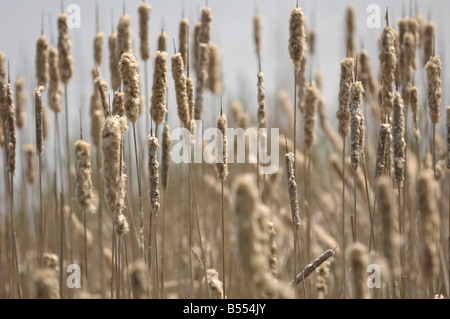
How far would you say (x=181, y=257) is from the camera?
263 cm

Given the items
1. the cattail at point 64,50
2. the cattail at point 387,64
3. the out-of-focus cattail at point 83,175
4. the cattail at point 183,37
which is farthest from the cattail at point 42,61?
the cattail at point 387,64

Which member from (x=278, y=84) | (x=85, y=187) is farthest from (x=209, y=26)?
(x=278, y=84)

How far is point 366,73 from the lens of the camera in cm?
253

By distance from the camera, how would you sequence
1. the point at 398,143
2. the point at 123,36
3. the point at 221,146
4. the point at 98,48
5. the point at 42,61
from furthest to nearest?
the point at 98,48 → the point at 42,61 → the point at 123,36 → the point at 221,146 → the point at 398,143

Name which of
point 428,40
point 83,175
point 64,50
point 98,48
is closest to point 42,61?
point 64,50

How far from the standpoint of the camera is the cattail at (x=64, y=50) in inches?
83.7

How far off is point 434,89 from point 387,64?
177 millimetres

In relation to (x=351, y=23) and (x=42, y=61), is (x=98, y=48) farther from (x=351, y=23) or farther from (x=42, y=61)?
(x=351, y=23)

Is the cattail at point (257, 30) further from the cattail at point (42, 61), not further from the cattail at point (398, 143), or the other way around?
the cattail at point (398, 143)

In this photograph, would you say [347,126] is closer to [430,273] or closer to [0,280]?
[430,273]

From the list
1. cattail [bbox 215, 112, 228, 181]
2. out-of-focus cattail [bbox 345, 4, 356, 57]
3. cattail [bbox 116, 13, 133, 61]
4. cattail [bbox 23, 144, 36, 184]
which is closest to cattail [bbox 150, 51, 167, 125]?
cattail [bbox 215, 112, 228, 181]

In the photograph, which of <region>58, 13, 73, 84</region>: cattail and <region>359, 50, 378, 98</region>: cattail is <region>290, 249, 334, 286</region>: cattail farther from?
<region>58, 13, 73, 84</region>: cattail

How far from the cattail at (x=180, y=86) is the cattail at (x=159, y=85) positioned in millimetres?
81
